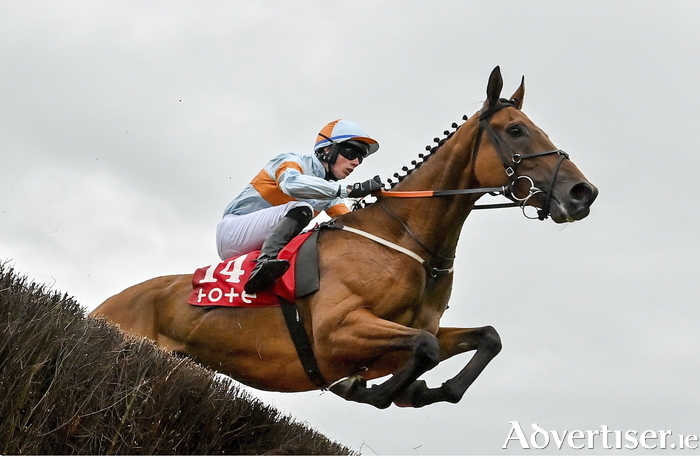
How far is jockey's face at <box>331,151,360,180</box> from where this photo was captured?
7.16 meters

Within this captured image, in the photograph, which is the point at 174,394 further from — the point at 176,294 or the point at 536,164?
the point at 536,164

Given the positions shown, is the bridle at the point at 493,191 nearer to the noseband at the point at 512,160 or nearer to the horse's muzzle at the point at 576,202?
the noseband at the point at 512,160

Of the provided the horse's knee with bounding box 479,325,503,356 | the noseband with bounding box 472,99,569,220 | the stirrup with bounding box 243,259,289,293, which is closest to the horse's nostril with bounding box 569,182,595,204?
the noseband with bounding box 472,99,569,220

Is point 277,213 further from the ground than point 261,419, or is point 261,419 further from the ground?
point 277,213

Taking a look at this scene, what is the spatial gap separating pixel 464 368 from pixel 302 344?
4.20 ft

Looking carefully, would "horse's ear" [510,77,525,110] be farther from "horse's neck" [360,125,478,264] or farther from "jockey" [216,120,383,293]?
"jockey" [216,120,383,293]

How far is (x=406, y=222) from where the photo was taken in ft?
21.5

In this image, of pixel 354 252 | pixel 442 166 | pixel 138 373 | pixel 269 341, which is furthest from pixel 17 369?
pixel 442 166

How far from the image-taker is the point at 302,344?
252 inches

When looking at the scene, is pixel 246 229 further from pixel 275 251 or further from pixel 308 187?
pixel 308 187

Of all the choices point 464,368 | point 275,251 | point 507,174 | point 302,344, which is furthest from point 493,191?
point 302,344

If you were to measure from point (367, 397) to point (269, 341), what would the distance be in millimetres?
995

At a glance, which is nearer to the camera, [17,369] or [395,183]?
[17,369]

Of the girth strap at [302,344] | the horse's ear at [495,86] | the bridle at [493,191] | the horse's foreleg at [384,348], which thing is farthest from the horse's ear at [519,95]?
the girth strap at [302,344]
